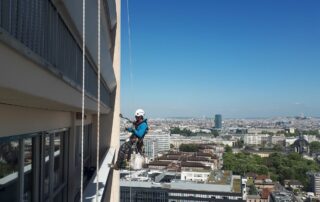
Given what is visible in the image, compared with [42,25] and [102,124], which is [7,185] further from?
[102,124]

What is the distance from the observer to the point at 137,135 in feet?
18.2

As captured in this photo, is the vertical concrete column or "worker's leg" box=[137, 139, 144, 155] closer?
"worker's leg" box=[137, 139, 144, 155]

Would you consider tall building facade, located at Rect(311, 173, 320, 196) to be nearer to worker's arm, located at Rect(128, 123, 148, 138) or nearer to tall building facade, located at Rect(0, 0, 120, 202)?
worker's arm, located at Rect(128, 123, 148, 138)

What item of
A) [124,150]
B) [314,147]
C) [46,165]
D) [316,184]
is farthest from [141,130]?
[314,147]

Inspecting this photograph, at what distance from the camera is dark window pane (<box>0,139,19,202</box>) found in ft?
8.07

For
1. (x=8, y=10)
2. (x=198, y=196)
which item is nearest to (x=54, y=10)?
(x=8, y=10)

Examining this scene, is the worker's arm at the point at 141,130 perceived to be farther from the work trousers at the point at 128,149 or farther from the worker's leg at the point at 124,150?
the worker's leg at the point at 124,150

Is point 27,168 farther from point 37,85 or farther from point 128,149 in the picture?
point 128,149

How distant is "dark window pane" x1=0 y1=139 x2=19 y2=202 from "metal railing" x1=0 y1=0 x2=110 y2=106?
64 cm

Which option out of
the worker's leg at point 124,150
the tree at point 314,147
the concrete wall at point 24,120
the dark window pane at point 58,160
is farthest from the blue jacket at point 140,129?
the tree at point 314,147

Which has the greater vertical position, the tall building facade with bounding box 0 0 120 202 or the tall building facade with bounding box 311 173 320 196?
the tall building facade with bounding box 0 0 120 202

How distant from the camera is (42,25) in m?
1.94

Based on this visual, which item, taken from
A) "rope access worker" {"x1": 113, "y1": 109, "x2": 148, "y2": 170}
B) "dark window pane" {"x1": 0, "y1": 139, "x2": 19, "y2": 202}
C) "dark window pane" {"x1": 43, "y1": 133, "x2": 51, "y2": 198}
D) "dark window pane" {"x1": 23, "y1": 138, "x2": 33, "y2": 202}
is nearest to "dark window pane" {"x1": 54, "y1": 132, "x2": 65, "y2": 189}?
"dark window pane" {"x1": 43, "y1": 133, "x2": 51, "y2": 198}

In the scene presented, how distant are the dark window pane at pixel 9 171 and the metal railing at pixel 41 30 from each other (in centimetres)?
64
